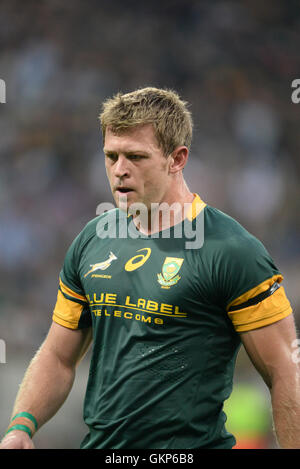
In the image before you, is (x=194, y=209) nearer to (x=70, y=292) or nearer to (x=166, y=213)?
(x=166, y=213)

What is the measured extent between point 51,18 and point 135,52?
1415mm

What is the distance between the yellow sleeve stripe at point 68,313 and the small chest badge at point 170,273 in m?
0.50

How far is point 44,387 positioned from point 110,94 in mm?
7387

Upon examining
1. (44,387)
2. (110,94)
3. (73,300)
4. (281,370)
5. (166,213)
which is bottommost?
(44,387)

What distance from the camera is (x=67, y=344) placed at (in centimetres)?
304

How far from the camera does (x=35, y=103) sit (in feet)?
31.7

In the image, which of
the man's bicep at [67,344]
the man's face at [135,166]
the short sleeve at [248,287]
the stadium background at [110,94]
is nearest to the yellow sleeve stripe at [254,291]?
the short sleeve at [248,287]

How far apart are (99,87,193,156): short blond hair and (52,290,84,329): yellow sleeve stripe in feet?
2.71

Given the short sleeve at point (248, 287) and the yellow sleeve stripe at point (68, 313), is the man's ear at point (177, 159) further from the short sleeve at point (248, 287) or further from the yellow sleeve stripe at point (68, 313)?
the yellow sleeve stripe at point (68, 313)

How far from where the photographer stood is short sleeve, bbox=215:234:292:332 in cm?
256

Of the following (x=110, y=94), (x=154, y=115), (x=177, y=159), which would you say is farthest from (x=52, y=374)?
(x=110, y=94)

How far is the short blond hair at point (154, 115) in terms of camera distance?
2.77 metres

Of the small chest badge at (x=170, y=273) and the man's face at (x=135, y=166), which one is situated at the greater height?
the man's face at (x=135, y=166)

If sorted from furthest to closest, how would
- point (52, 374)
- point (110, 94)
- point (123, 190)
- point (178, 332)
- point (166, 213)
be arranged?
point (110, 94), point (52, 374), point (166, 213), point (123, 190), point (178, 332)
